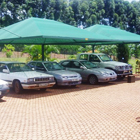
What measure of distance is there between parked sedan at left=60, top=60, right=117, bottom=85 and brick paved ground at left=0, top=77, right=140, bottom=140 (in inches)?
140

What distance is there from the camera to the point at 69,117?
7855 mm

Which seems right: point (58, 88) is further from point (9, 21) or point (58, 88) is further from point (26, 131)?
point (9, 21)

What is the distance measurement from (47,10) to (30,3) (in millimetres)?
4400

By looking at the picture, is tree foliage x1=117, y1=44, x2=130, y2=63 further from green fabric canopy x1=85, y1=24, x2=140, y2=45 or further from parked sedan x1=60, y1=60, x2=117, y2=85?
parked sedan x1=60, y1=60, x2=117, y2=85

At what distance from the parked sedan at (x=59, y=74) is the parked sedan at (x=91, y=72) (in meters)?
1.77

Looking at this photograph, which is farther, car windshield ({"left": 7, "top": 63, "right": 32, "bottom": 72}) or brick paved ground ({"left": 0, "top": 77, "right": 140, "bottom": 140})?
car windshield ({"left": 7, "top": 63, "right": 32, "bottom": 72})

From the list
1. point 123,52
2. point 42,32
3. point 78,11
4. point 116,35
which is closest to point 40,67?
point 42,32

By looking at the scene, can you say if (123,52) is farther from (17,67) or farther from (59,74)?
(17,67)

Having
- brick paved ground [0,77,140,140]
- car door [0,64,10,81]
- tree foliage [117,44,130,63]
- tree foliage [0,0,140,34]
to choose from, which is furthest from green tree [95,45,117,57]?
tree foliage [0,0,140,34]

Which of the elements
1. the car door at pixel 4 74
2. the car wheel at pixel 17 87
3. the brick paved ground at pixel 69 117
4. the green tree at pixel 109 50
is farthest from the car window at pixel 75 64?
the green tree at pixel 109 50

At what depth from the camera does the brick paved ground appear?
618 cm

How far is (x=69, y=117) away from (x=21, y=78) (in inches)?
175

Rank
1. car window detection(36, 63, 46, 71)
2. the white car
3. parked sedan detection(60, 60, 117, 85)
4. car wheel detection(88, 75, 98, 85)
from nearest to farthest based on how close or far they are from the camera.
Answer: the white car → car window detection(36, 63, 46, 71) → parked sedan detection(60, 60, 117, 85) → car wheel detection(88, 75, 98, 85)

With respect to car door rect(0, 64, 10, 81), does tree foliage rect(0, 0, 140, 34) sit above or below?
above
